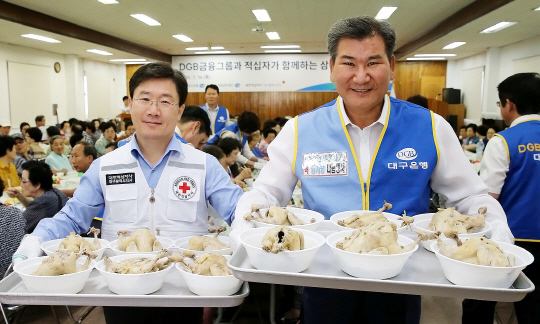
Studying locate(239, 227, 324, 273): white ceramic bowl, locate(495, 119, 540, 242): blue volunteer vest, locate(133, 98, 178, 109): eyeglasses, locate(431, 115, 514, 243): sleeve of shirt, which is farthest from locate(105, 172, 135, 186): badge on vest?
locate(495, 119, 540, 242): blue volunteer vest

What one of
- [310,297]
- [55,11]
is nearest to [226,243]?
[310,297]

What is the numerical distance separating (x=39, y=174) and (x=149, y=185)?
2.34m

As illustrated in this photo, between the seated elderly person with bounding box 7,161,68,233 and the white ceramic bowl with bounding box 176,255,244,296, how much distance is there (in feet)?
10.0

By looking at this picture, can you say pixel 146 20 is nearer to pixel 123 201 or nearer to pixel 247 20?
pixel 247 20

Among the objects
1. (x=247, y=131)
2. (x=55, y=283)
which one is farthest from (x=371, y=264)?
(x=247, y=131)

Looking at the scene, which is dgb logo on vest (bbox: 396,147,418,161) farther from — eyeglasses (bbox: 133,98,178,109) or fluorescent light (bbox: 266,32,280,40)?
fluorescent light (bbox: 266,32,280,40)

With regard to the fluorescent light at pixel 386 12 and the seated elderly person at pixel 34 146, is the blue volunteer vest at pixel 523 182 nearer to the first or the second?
the fluorescent light at pixel 386 12

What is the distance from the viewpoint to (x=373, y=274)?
47.3 inches

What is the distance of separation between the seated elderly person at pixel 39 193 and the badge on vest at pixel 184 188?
2337 millimetres

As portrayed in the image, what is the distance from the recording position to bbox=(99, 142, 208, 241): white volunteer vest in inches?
83.1

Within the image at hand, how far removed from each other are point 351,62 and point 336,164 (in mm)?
423

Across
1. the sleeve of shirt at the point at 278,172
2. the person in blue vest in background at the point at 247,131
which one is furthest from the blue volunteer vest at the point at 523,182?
the person in blue vest in background at the point at 247,131

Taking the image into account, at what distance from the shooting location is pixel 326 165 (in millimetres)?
1778

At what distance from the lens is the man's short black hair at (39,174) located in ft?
12.9
